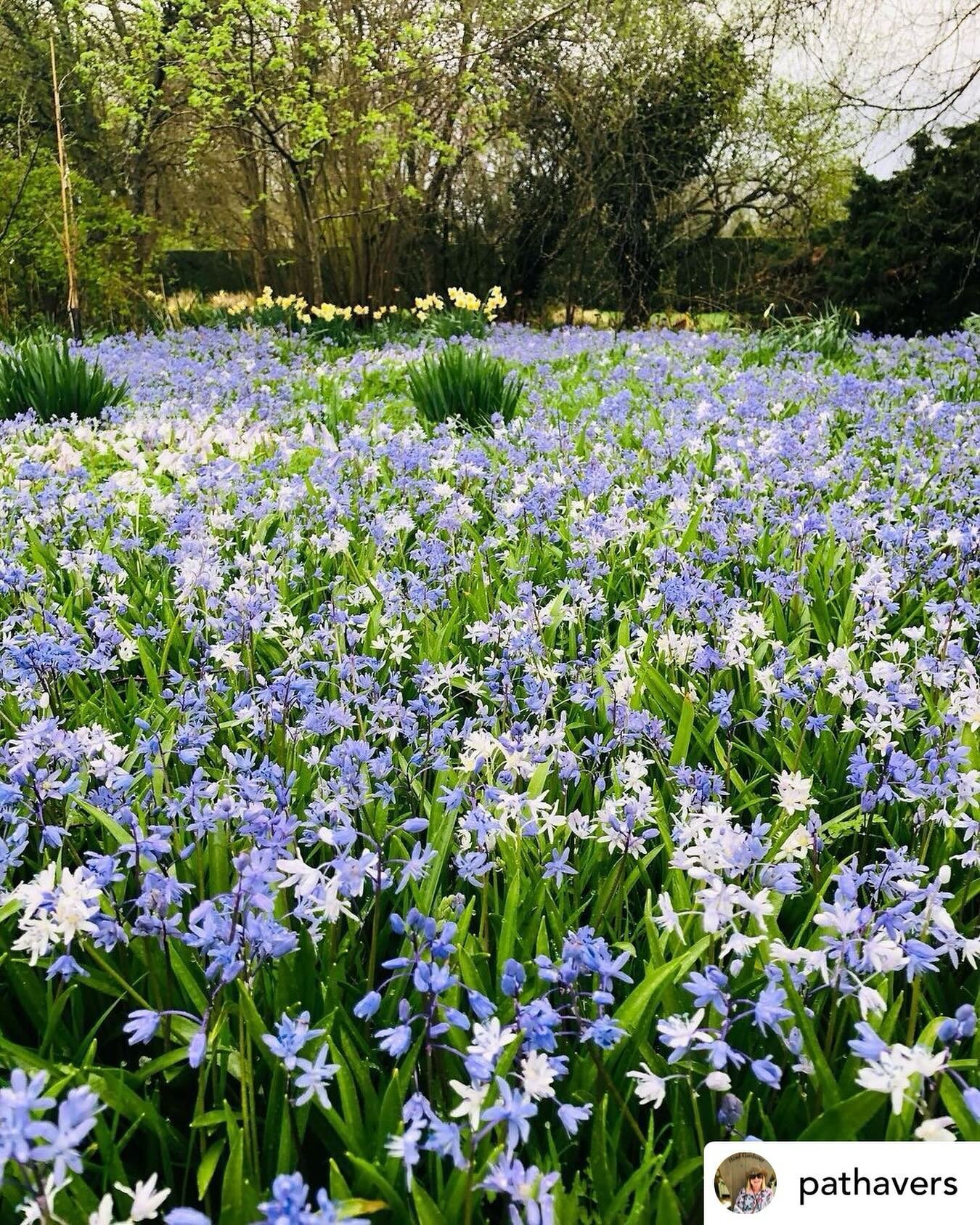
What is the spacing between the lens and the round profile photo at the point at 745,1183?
1.04 metres

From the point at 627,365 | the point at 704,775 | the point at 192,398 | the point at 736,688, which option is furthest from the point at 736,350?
the point at 704,775

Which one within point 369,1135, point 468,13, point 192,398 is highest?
point 468,13

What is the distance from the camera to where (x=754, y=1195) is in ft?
3.43

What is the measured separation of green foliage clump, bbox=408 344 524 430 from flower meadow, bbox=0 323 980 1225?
6.61ft

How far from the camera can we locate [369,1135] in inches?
46.8

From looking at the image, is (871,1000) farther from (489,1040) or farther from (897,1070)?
(489,1040)

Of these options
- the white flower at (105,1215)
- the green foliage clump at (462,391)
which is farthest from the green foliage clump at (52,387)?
the white flower at (105,1215)

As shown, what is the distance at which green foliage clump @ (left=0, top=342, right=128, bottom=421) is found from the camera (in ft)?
20.0

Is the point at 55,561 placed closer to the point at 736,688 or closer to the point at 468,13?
the point at 736,688

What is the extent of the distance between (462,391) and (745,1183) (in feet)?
17.0

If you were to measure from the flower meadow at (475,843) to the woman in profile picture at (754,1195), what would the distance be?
0.20ft

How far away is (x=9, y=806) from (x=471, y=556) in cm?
170

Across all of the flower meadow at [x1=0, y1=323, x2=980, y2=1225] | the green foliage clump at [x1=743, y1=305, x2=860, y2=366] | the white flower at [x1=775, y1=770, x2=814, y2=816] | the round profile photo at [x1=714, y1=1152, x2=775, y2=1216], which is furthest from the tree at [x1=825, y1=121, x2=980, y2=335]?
the round profile photo at [x1=714, y1=1152, x2=775, y2=1216]

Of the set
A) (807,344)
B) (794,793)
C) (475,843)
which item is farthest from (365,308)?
(794,793)
